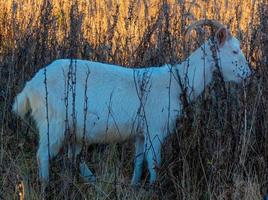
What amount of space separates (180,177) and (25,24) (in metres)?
2.98

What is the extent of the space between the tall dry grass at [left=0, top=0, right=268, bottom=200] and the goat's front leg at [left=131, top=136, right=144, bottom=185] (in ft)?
0.34

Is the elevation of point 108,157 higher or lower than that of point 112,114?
lower

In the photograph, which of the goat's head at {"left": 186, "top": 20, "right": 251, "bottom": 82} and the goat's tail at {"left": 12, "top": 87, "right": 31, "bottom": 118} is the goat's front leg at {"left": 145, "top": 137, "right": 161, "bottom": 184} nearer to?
the goat's head at {"left": 186, "top": 20, "right": 251, "bottom": 82}

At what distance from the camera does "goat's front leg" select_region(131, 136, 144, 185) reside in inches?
199

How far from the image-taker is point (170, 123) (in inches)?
200

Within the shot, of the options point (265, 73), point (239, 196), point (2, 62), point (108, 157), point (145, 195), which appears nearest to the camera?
point (239, 196)

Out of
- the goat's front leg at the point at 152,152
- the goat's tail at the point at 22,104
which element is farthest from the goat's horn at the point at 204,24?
the goat's tail at the point at 22,104

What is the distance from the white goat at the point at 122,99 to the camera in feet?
16.1

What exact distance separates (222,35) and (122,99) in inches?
36.0

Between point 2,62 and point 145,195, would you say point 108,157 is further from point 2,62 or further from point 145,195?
point 2,62

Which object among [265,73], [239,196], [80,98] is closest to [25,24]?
[80,98]

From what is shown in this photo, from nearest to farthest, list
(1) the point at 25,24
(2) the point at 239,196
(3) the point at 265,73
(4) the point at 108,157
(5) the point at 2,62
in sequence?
(2) the point at 239,196, (3) the point at 265,73, (4) the point at 108,157, (5) the point at 2,62, (1) the point at 25,24

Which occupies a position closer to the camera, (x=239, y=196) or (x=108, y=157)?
(x=239, y=196)

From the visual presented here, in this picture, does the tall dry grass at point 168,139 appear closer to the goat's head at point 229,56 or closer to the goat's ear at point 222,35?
the goat's head at point 229,56
